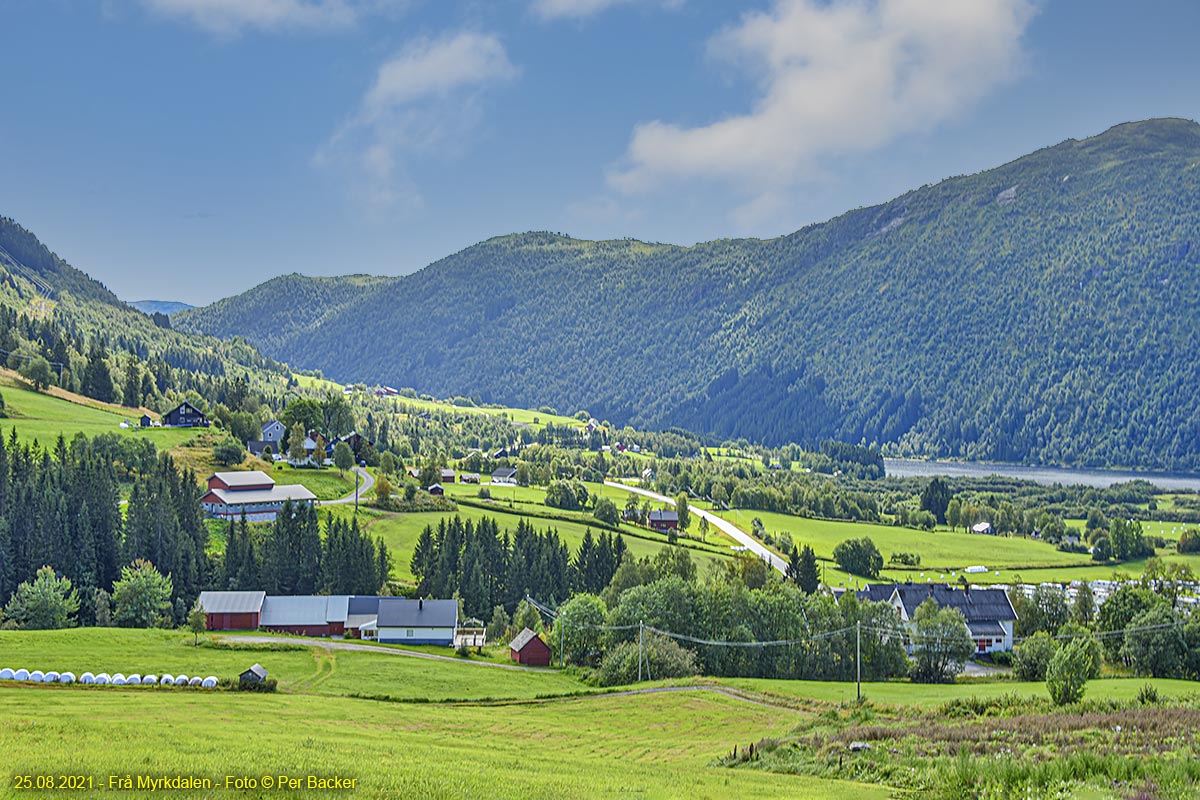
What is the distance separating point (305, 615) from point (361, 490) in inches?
2243

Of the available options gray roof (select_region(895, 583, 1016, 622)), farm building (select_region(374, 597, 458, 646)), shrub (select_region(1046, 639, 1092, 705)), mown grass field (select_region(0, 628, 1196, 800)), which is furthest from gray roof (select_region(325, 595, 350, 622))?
shrub (select_region(1046, 639, 1092, 705))

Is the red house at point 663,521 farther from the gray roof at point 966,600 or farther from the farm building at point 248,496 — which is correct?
the farm building at point 248,496

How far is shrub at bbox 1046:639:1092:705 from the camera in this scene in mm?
50219

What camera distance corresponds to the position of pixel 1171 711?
132ft

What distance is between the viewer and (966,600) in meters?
106

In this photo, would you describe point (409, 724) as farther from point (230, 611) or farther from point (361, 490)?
point (361, 490)

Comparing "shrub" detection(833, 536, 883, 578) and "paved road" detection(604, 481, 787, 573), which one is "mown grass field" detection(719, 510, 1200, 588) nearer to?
"shrub" detection(833, 536, 883, 578)

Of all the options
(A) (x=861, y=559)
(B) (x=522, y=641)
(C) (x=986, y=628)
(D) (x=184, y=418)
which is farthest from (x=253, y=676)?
(D) (x=184, y=418)

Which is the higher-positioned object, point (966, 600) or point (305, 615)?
point (966, 600)

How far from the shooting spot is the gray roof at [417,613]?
292 feet

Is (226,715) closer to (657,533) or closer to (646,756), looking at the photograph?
(646,756)

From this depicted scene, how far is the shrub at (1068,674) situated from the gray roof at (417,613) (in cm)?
5300

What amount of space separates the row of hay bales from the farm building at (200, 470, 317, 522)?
65037 millimetres

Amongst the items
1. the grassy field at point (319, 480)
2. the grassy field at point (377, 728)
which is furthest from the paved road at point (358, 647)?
the grassy field at point (319, 480)
